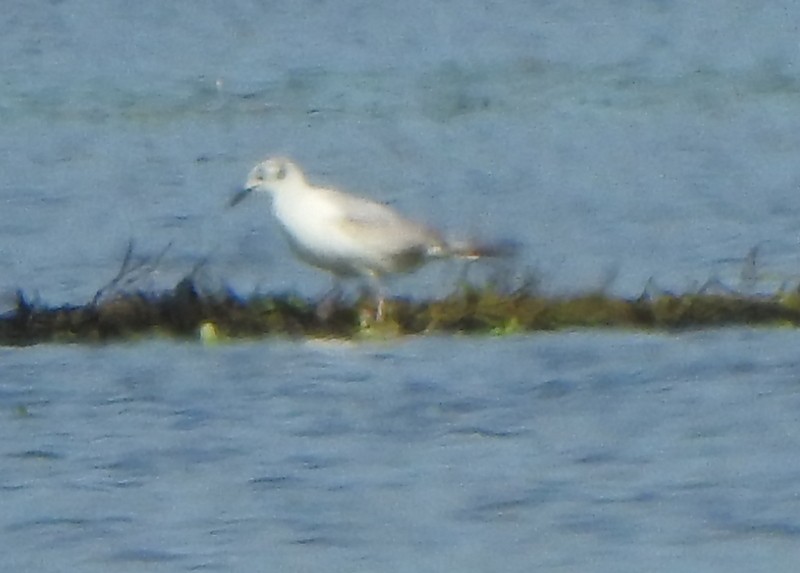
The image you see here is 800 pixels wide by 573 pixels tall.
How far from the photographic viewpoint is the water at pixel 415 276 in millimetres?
9289

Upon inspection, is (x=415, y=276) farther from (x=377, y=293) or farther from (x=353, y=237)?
(x=377, y=293)

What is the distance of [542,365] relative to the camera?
11.7 meters

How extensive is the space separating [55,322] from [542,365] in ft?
7.07

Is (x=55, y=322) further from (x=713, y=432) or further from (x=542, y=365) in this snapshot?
(x=713, y=432)

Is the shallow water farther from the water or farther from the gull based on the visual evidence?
the gull

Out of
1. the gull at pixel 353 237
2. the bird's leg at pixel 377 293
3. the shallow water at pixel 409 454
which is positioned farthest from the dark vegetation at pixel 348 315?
the gull at pixel 353 237

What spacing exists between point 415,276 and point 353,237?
1634mm

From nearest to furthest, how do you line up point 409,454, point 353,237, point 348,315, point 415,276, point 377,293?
point 409,454 < point 348,315 < point 377,293 < point 353,237 < point 415,276

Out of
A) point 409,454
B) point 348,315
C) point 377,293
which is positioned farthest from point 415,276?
point 409,454

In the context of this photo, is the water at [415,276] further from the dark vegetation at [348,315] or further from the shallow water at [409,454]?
the dark vegetation at [348,315]

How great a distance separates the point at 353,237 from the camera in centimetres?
1312

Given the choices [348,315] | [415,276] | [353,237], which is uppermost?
[353,237]

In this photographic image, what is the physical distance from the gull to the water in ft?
1.23

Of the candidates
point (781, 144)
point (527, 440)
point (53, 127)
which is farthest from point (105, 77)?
point (527, 440)
